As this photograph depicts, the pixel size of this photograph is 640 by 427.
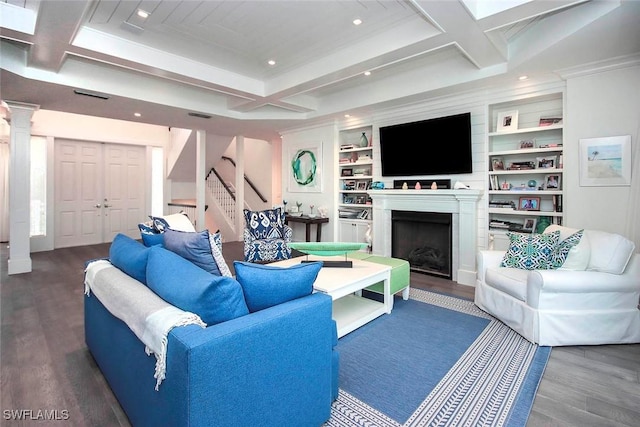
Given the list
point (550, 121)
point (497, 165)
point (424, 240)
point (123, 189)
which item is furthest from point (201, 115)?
point (550, 121)

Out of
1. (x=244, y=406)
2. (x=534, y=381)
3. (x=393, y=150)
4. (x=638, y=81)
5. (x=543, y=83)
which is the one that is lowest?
(x=534, y=381)

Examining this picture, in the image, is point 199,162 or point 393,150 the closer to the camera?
point 393,150

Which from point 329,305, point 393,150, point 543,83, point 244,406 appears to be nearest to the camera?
point 244,406

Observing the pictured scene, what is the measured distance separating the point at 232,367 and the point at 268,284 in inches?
16.1

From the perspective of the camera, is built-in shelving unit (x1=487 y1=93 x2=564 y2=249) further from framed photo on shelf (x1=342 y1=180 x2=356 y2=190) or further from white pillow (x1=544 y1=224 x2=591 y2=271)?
framed photo on shelf (x1=342 y1=180 x2=356 y2=190)

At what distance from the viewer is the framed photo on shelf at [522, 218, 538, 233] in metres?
4.02

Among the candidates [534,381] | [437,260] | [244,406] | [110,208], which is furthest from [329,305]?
[110,208]

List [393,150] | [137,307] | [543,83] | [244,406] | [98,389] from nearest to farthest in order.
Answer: [244,406] → [137,307] → [98,389] → [543,83] → [393,150]

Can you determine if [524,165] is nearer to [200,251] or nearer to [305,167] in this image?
[305,167]

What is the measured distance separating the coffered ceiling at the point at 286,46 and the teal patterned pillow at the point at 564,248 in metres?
1.72

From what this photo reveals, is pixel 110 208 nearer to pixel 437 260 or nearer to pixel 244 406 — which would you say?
pixel 437 260

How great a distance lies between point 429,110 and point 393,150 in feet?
2.51

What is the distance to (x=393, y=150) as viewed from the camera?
16.6 ft

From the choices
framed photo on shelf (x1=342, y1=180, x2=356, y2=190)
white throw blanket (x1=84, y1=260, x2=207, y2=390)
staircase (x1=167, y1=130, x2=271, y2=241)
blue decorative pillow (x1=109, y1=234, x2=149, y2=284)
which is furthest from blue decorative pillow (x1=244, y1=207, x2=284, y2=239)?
white throw blanket (x1=84, y1=260, x2=207, y2=390)
